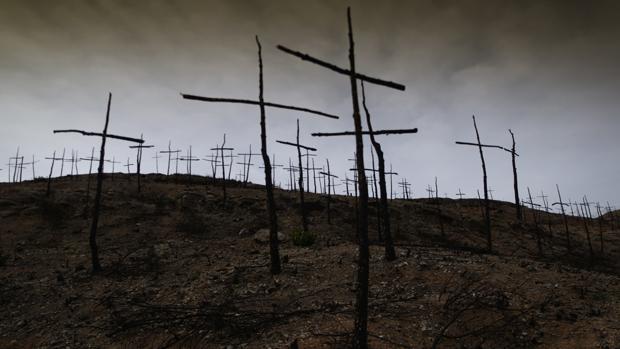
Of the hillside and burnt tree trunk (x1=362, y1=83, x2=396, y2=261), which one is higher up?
burnt tree trunk (x1=362, y1=83, x2=396, y2=261)

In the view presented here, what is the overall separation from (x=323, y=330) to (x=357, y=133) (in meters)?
5.33

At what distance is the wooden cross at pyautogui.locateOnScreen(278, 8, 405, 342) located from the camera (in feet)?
23.3

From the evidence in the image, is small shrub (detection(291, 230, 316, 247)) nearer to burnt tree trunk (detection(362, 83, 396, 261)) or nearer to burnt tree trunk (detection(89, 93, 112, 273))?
burnt tree trunk (detection(362, 83, 396, 261))

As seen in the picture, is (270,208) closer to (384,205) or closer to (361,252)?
(384,205)

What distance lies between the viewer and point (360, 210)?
786 centimetres

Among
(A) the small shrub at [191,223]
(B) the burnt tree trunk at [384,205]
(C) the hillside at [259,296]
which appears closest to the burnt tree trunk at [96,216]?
(C) the hillside at [259,296]

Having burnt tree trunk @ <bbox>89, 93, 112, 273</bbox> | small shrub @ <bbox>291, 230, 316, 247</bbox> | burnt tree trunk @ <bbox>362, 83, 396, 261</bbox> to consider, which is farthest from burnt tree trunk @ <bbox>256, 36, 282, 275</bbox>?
burnt tree trunk @ <bbox>89, 93, 112, 273</bbox>

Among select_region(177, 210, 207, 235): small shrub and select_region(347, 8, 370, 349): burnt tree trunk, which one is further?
select_region(177, 210, 207, 235): small shrub

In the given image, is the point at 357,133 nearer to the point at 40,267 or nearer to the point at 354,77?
the point at 354,77

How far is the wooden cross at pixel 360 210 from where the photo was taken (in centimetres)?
709

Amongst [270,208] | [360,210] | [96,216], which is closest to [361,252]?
[360,210]

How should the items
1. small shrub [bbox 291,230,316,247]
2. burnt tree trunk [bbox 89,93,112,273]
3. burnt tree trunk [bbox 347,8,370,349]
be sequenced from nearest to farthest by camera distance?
1. burnt tree trunk [bbox 347,8,370,349]
2. burnt tree trunk [bbox 89,93,112,273]
3. small shrub [bbox 291,230,316,247]

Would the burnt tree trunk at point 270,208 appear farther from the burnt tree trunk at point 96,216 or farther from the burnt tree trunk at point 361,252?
the burnt tree trunk at point 96,216

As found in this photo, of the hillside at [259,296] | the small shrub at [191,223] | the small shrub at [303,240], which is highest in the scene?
the small shrub at [191,223]
